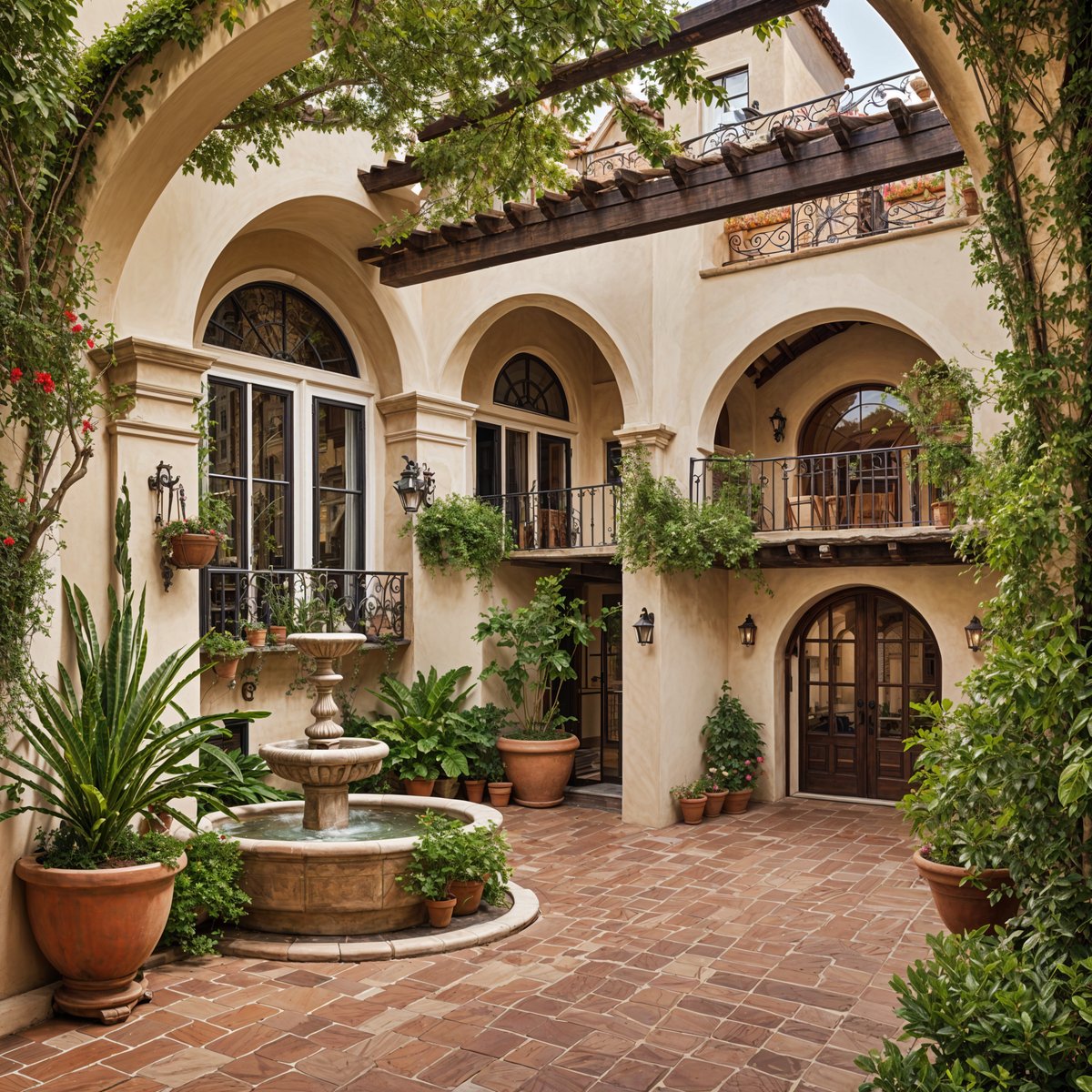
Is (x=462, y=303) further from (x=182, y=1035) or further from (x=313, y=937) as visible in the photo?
(x=182, y=1035)

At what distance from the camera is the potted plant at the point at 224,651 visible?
8.67 meters

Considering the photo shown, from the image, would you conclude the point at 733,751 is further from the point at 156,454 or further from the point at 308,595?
the point at 156,454

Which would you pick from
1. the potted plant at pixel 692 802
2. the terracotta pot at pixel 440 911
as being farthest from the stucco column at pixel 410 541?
the terracotta pot at pixel 440 911

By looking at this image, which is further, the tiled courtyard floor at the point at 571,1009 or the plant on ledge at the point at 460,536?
the plant on ledge at the point at 460,536

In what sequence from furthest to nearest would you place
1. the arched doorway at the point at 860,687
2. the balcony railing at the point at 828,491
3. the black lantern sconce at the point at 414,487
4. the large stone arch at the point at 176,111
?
the arched doorway at the point at 860,687 → the black lantern sconce at the point at 414,487 → the balcony railing at the point at 828,491 → the large stone arch at the point at 176,111

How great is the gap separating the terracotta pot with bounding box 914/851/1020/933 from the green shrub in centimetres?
417

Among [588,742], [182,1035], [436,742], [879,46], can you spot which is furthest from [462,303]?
[879,46]

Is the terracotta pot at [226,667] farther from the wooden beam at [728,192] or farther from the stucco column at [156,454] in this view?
the wooden beam at [728,192]

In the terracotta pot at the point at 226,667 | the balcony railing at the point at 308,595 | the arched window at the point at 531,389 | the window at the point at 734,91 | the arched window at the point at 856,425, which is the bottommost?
the terracotta pot at the point at 226,667

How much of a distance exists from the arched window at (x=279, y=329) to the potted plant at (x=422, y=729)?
3.63 meters

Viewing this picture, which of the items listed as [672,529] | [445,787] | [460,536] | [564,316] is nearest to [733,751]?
[672,529]

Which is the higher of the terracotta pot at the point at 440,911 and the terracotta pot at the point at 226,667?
the terracotta pot at the point at 226,667

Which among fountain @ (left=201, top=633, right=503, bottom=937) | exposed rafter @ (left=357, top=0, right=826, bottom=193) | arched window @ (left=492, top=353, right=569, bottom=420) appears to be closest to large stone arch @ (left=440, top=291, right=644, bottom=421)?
arched window @ (left=492, top=353, right=569, bottom=420)

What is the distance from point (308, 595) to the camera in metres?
10.7
